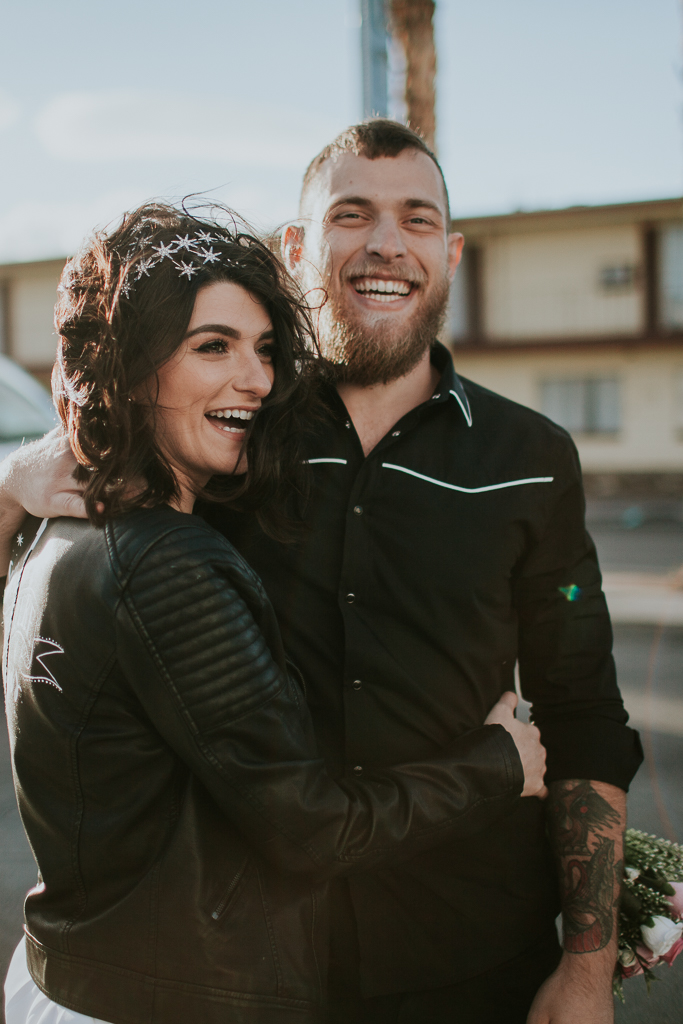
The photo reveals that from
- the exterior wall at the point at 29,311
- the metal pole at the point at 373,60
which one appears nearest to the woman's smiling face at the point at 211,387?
the metal pole at the point at 373,60

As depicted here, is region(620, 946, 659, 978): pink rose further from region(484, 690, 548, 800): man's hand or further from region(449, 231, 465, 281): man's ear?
region(449, 231, 465, 281): man's ear

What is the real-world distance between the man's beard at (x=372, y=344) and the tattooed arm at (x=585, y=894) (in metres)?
1.16

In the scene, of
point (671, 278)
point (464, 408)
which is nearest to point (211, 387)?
point (464, 408)

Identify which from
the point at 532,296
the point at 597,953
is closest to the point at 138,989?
the point at 597,953

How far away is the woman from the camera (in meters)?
1.33

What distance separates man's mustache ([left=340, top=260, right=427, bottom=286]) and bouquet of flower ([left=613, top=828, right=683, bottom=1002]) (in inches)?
65.1

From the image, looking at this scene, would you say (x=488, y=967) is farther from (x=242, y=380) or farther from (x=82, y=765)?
(x=242, y=380)

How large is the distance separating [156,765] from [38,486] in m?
0.61

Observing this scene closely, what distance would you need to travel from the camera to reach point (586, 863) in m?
1.90

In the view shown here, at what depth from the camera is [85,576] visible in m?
1.34

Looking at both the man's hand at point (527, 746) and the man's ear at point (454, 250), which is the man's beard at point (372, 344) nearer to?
the man's ear at point (454, 250)

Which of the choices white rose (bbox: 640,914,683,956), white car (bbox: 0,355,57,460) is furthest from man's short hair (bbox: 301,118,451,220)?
white car (bbox: 0,355,57,460)

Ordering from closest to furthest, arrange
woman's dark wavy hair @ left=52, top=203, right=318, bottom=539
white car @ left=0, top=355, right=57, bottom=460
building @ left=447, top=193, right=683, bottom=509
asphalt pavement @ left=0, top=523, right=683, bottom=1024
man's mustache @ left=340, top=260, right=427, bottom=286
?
1. woman's dark wavy hair @ left=52, top=203, right=318, bottom=539
2. man's mustache @ left=340, top=260, right=427, bottom=286
3. asphalt pavement @ left=0, top=523, right=683, bottom=1024
4. white car @ left=0, top=355, right=57, bottom=460
5. building @ left=447, top=193, right=683, bottom=509

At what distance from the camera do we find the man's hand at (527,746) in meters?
1.75
